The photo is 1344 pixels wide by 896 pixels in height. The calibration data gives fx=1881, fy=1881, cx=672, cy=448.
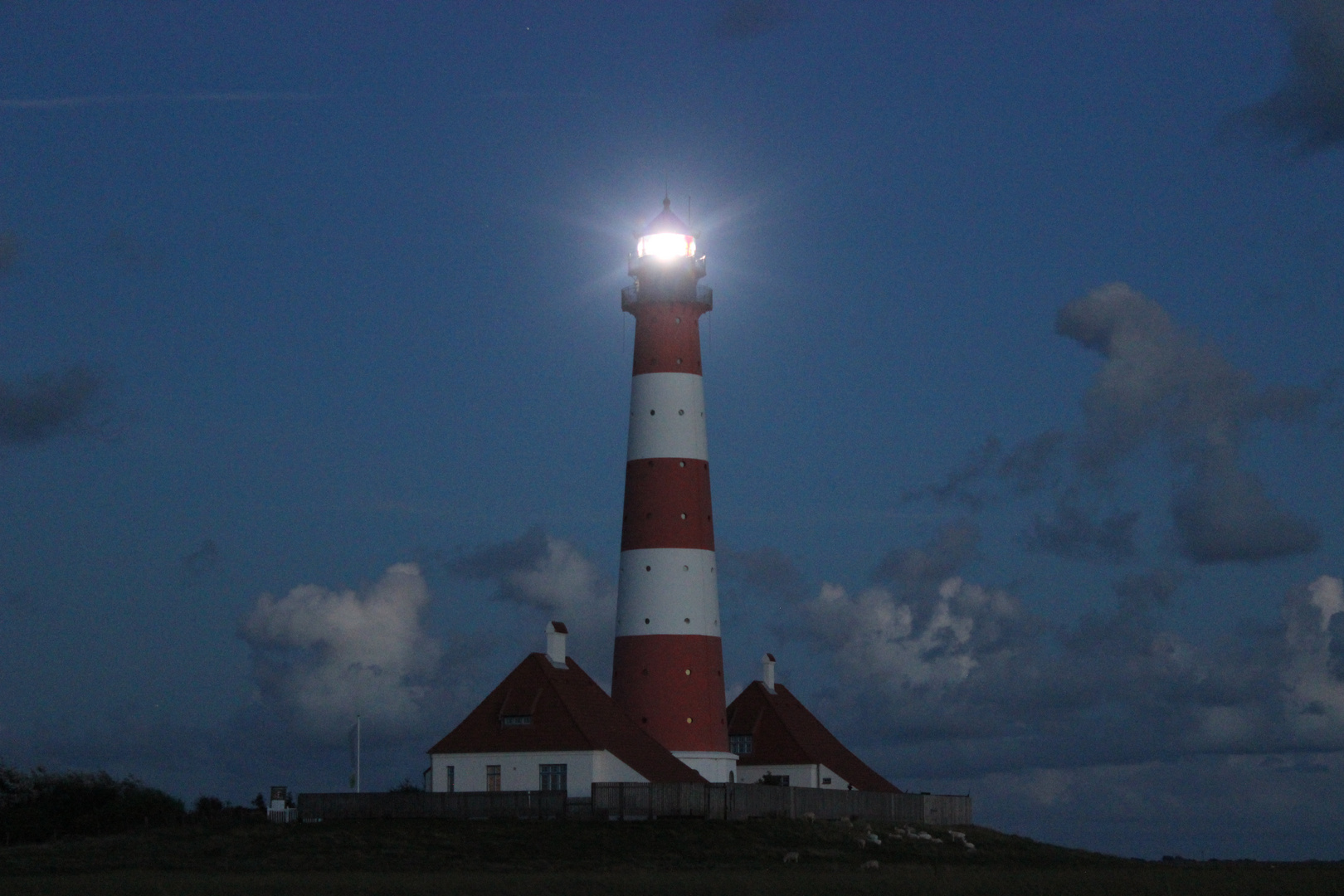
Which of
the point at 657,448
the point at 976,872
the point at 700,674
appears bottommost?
the point at 976,872

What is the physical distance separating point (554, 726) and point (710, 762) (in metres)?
5.98

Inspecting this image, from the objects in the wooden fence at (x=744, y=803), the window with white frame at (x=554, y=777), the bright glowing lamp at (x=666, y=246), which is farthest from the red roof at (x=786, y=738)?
the bright glowing lamp at (x=666, y=246)

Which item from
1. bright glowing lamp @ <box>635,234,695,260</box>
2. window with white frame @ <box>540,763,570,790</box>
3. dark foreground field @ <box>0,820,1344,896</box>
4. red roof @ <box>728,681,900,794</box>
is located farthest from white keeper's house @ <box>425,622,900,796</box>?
bright glowing lamp @ <box>635,234,695,260</box>

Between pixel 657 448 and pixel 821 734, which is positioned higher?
pixel 657 448

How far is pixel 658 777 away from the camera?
5888 centimetres

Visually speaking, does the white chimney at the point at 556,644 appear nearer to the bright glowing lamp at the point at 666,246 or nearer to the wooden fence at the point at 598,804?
the wooden fence at the point at 598,804

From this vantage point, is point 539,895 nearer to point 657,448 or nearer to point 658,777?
point 658,777

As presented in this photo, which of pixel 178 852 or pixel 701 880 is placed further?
pixel 178 852

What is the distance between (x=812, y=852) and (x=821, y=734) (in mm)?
20151

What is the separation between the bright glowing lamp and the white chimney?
13167mm

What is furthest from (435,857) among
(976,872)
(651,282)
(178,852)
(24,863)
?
(651,282)

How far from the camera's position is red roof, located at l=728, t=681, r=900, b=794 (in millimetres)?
70188

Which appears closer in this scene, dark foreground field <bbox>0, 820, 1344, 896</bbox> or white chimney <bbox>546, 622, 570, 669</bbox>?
dark foreground field <bbox>0, 820, 1344, 896</bbox>

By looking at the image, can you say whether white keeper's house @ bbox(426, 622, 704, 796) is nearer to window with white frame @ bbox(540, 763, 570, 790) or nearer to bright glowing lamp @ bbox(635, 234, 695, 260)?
window with white frame @ bbox(540, 763, 570, 790)
